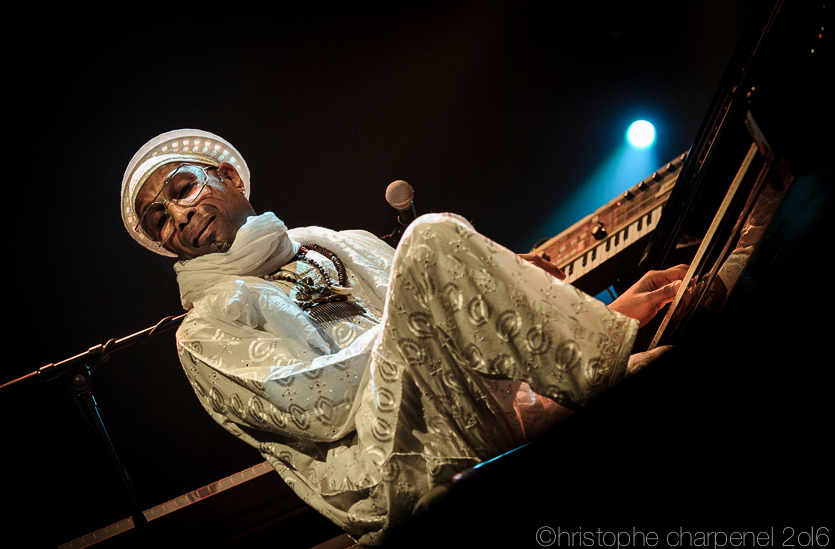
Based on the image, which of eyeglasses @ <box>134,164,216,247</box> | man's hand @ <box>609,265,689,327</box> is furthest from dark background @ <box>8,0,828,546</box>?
man's hand @ <box>609,265,689,327</box>

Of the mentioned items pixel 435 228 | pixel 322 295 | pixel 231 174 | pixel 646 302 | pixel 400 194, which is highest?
pixel 231 174

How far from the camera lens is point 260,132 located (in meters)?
2.73

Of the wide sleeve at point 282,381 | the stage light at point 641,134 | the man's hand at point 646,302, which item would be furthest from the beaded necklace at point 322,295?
the stage light at point 641,134

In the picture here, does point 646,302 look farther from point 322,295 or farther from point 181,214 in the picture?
point 181,214

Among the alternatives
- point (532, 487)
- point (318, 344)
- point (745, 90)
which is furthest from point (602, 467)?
point (745, 90)

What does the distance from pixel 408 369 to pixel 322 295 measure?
0.67 meters

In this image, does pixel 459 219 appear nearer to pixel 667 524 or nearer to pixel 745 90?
pixel 667 524

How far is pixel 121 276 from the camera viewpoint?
2.51 meters

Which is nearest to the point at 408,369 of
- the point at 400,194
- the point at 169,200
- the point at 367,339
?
the point at 367,339

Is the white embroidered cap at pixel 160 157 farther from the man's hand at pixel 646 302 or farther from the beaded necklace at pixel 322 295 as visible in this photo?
the man's hand at pixel 646 302

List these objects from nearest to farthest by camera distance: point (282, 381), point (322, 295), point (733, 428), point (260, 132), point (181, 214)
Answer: point (733, 428) → point (282, 381) → point (322, 295) → point (181, 214) → point (260, 132)

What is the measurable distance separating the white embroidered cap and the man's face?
33 millimetres

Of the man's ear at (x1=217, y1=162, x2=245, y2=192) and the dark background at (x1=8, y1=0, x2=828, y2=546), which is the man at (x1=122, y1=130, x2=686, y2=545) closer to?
the man's ear at (x1=217, y1=162, x2=245, y2=192)

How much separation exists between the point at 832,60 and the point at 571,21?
2446 mm
